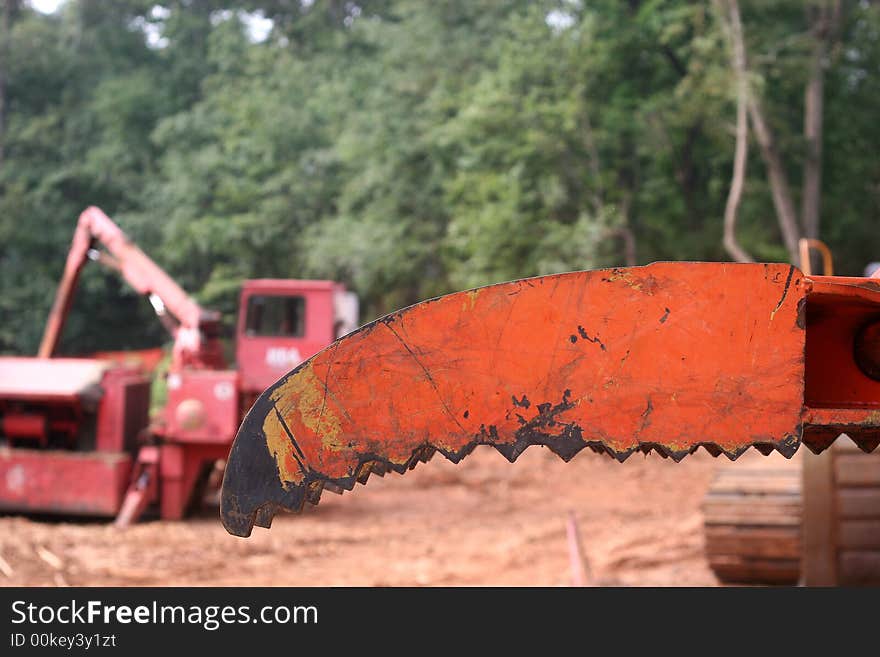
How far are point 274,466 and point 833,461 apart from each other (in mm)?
4853

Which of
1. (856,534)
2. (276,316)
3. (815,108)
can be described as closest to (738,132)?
(815,108)

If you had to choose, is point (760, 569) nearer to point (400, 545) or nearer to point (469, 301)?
point (400, 545)

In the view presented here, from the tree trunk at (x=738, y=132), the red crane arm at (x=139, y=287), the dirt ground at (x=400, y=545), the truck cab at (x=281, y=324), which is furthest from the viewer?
the tree trunk at (x=738, y=132)

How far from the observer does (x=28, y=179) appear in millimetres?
31188

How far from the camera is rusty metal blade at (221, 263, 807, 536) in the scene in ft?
6.44

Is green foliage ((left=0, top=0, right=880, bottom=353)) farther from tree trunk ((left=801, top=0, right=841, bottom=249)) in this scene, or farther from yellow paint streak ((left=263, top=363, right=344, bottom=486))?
yellow paint streak ((left=263, top=363, right=344, bottom=486))

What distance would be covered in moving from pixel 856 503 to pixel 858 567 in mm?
352

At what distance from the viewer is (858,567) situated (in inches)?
233

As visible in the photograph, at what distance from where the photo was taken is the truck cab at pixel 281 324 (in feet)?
42.1

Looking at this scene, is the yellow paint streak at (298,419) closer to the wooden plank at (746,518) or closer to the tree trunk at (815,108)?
the wooden plank at (746,518)

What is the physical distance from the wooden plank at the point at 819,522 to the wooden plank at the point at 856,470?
1.7 inches

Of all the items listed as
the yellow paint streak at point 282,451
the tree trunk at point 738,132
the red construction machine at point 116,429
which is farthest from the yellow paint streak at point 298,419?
the tree trunk at point 738,132

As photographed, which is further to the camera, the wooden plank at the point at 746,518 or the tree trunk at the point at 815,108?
the tree trunk at the point at 815,108

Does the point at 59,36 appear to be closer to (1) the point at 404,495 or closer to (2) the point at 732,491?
(1) the point at 404,495
